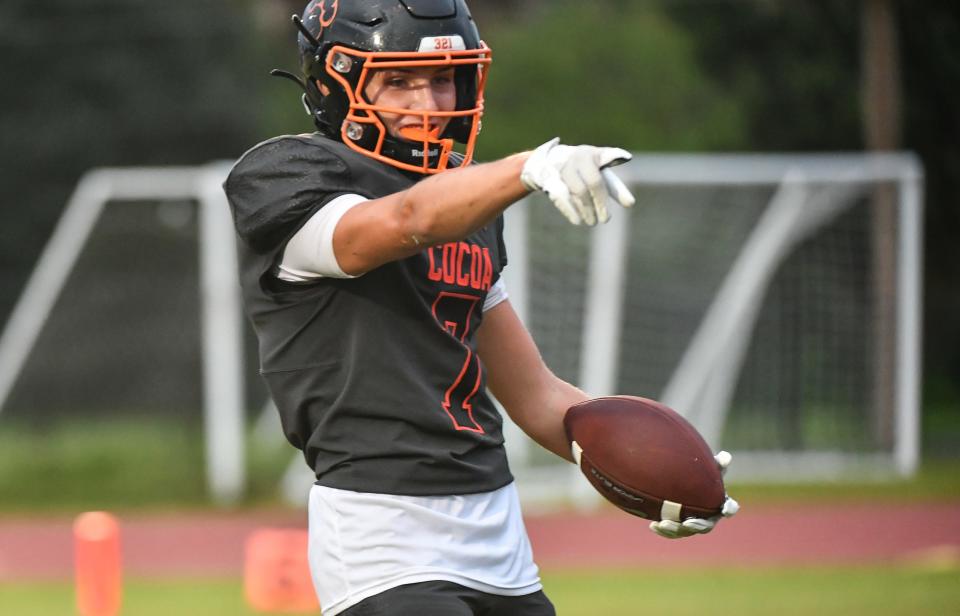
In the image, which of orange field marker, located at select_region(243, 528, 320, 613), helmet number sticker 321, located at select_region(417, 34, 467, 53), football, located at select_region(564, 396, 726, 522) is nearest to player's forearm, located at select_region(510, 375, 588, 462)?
football, located at select_region(564, 396, 726, 522)

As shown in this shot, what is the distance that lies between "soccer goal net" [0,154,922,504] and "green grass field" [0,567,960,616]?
2587 mm

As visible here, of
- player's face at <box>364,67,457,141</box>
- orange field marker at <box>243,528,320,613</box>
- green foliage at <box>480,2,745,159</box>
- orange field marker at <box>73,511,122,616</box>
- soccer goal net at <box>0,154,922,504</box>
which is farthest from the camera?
green foliage at <box>480,2,745,159</box>

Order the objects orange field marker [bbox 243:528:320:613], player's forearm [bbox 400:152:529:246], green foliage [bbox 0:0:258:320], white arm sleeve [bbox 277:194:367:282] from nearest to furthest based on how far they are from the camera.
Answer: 1. player's forearm [bbox 400:152:529:246]
2. white arm sleeve [bbox 277:194:367:282]
3. orange field marker [bbox 243:528:320:613]
4. green foliage [bbox 0:0:258:320]

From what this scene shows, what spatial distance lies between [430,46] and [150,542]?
7.72m

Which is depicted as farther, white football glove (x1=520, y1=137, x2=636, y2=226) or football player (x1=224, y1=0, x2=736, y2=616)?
football player (x1=224, y1=0, x2=736, y2=616)

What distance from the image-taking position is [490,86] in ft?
69.7

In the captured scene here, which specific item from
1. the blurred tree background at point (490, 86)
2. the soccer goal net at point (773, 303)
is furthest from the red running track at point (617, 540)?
the blurred tree background at point (490, 86)

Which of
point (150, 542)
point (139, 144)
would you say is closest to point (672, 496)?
point (150, 542)

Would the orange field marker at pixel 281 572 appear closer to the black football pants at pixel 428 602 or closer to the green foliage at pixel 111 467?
the black football pants at pixel 428 602

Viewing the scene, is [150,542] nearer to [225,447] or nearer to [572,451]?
[225,447]

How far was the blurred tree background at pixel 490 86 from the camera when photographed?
1778cm

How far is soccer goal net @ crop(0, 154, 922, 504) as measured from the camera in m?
11.3

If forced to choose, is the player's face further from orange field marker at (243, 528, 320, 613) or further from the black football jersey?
orange field marker at (243, 528, 320, 613)

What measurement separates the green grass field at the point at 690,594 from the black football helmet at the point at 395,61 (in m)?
4.73
